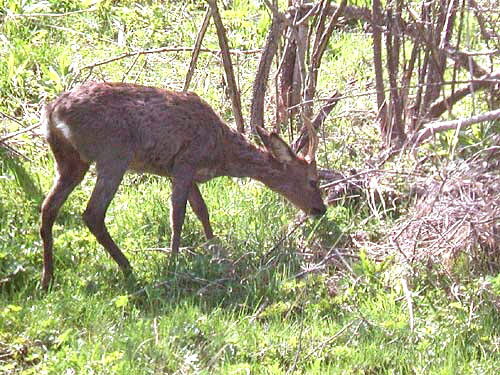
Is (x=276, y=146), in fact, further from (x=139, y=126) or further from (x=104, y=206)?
(x=104, y=206)

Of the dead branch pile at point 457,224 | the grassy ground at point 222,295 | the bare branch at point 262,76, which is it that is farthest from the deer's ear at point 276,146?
the dead branch pile at point 457,224

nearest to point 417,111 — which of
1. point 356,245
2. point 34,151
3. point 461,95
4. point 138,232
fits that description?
point 461,95

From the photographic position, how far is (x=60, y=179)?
8156 mm

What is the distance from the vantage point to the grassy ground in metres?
6.77

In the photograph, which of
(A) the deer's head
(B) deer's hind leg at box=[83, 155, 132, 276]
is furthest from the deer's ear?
(B) deer's hind leg at box=[83, 155, 132, 276]

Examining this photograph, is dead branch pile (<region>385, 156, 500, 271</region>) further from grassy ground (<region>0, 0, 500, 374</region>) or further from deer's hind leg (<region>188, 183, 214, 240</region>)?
deer's hind leg (<region>188, 183, 214, 240</region>)

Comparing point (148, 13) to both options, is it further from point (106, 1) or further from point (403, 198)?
point (403, 198)

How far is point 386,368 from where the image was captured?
6.82 meters

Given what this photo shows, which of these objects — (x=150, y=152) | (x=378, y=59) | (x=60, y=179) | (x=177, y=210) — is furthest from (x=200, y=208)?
(x=378, y=59)

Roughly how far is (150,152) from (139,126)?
226 mm

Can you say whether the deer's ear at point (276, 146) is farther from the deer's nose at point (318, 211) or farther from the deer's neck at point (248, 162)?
the deer's nose at point (318, 211)

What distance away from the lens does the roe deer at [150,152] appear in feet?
26.0

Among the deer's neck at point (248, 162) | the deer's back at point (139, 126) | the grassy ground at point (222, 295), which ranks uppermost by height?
the deer's back at point (139, 126)

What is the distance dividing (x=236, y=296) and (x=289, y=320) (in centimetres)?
45
